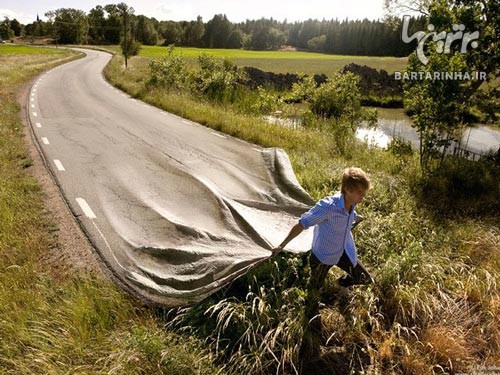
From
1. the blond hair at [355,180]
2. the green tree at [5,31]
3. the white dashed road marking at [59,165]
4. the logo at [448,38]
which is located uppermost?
the green tree at [5,31]

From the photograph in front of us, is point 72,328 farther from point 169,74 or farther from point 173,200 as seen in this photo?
point 169,74

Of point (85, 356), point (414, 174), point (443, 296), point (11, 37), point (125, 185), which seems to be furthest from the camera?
point (11, 37)

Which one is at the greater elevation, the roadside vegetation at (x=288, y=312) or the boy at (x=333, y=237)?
the boy at (x=333, y=237)

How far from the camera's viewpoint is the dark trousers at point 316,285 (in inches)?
144

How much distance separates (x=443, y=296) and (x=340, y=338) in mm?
1302

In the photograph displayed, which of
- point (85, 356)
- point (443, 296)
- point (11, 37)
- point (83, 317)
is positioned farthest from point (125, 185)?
point (11, 37)

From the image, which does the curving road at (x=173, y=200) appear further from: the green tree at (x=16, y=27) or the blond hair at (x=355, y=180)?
the green tree at (x=16, y=27)

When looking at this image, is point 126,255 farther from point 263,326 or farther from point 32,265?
point 263,326

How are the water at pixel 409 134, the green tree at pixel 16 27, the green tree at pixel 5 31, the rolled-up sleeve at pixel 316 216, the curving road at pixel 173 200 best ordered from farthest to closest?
1. the green tree at pixel 16 27
2. the green tree at pixel 5 31
3. the water at pixel 409 134
4. the curving road at pixel 173 200
5. the rolled-up sleeve at pixel 316 216

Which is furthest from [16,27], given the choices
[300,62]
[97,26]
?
[300,62]

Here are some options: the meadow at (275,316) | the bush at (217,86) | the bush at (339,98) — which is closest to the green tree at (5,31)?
the bush at (217,86)

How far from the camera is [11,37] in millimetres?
104562

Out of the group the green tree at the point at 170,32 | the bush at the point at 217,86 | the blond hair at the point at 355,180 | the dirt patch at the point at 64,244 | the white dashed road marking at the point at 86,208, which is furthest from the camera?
the green tree at the point at 170,32

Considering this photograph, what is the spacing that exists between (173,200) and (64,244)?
6.41 ft
